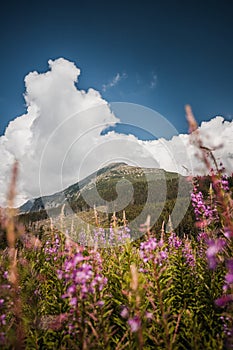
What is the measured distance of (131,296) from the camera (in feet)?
13.9

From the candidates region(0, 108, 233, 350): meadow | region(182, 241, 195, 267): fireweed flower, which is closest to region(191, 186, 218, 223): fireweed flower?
region(0, 108, 233, 350): meadow

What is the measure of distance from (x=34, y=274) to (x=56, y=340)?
1.86 metres

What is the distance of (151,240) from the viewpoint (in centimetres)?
414

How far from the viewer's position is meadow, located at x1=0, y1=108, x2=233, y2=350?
3322mm

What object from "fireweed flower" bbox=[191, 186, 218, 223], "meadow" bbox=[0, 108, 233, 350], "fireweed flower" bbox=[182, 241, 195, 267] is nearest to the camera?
"meadow" bbox=[0, 108, 233, 350]

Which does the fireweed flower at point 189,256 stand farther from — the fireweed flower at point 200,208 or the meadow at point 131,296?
the fireweed flower at point 200,208


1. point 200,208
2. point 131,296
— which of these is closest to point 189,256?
point 200,208

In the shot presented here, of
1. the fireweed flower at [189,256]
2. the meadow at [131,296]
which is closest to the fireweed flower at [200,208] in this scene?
the meadow at [131,296]

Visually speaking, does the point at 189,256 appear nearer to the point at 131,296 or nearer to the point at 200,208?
the point at 200,208

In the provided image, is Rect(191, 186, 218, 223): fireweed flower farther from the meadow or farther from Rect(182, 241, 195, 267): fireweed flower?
Rect(182, 241, 195, 267): fireweed flower

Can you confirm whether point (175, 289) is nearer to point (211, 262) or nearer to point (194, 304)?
point (194, 304)

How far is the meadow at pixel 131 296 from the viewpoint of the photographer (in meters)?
3.32

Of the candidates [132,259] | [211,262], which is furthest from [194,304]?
[211,262]

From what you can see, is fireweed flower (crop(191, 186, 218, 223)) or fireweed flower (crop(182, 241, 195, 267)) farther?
fireweed flower (crop(182, 241, 195, 267))
